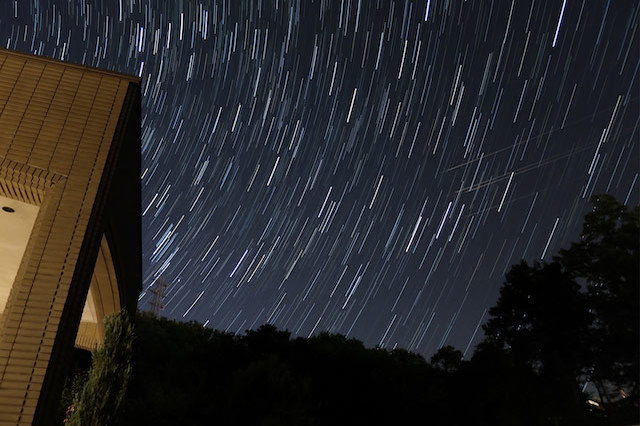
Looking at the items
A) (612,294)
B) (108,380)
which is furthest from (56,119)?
(612,294)

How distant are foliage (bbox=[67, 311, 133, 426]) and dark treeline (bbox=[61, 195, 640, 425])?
1193 cm

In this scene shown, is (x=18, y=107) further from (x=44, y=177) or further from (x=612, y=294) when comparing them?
(x=612, y=294)

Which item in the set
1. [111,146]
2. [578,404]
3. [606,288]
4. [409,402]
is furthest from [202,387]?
[606,288]

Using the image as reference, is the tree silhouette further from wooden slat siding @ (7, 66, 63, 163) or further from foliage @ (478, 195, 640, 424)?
wooden slat siding @ (7, 66, 63, 163)

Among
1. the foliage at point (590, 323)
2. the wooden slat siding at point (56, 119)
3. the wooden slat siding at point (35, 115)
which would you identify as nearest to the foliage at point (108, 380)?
the wooden slat siding at point (56, 119)

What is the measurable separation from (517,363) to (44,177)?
84.8 ft

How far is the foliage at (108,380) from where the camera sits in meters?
6.86

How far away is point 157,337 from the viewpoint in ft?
90.8

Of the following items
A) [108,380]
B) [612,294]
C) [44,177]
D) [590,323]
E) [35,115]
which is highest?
[612,294]

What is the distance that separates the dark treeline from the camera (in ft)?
71.9

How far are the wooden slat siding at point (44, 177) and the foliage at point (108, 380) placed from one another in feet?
6.46

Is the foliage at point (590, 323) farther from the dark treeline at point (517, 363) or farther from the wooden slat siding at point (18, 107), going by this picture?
the wooden slat siding at point (18, 107)

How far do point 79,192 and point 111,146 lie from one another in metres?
0.83

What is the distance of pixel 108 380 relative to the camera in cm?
711
